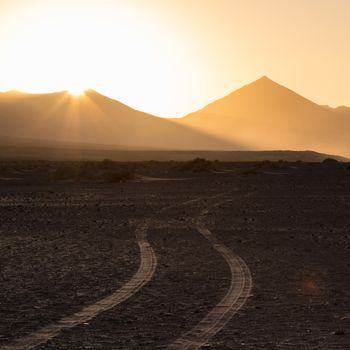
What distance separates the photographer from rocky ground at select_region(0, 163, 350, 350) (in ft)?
28.9

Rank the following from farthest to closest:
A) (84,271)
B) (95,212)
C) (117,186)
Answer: (117,186) < (95,212) < (84,271)

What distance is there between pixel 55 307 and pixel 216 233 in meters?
10.4

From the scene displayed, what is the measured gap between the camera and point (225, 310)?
32.9ft

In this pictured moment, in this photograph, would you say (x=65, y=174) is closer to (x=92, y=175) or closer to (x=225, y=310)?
(x=92, y=175)

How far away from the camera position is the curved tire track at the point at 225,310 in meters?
8.26

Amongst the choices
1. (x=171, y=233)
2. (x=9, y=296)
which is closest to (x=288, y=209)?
(x=171, y=233)

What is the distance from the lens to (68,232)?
2045 centimetres

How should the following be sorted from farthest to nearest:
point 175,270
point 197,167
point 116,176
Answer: point 197,167 < point 116,176 < point 175,270

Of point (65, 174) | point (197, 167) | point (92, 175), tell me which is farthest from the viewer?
point (197, 167)

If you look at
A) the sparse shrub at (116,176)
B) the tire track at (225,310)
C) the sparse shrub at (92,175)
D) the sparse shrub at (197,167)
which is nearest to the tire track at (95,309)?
the tire track at (225,310)

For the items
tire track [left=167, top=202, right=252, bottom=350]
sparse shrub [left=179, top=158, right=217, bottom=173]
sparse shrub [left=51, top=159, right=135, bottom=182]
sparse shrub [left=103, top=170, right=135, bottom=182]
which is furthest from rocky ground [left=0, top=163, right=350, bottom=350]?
sparse shrub [left=179, top=158, right=217, bottom=173]

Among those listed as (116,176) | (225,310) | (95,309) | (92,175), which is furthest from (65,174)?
(225,310)

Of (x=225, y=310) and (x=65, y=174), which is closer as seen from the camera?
(x=225, y=310)

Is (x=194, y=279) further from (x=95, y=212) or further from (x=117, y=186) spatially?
(x=117, y=186)
